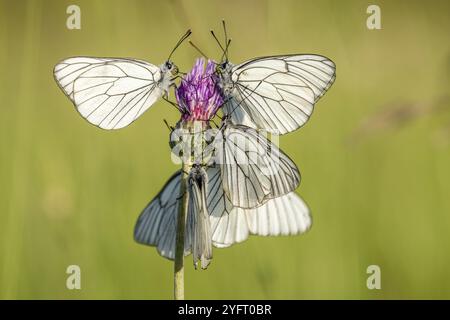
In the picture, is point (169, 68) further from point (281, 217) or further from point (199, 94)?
point (281, 217)

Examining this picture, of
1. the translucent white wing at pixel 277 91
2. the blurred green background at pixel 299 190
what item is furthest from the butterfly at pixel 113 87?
the blurred green background at pixel 299 190

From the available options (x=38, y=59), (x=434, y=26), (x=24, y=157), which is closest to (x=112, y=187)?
(x=24, y=157)

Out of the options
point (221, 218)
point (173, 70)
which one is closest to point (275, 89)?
point (173, 70)

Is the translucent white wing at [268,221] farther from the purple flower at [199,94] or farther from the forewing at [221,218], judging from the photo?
the purple flower at [199,94]

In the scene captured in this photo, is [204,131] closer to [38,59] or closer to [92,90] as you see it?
[92,90]

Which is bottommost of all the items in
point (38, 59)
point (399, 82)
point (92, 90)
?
point (92, 90)

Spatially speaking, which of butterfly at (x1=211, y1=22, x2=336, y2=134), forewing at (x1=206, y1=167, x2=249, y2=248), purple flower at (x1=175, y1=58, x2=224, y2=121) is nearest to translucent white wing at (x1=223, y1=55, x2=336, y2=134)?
butterfly at (x1=211, y1=22, x2=336, y2=134)
